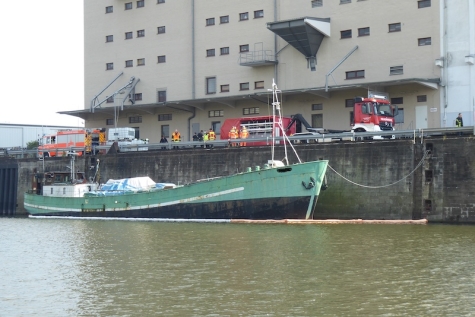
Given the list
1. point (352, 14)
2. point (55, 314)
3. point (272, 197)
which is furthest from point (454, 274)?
point (352, 14)

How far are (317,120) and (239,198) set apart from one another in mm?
14865

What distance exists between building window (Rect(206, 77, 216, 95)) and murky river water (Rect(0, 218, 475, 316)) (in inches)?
905

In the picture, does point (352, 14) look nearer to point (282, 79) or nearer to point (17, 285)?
point (282, 79)

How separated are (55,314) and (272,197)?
22183 mm

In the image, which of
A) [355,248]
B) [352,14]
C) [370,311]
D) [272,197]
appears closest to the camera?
[370,311]

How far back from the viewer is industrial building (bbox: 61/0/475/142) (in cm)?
4919

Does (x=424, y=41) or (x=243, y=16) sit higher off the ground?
(x=243, y=16)

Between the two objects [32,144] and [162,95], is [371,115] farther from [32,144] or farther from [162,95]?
[32,144]

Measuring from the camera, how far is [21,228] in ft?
144

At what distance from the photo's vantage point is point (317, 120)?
55.0m

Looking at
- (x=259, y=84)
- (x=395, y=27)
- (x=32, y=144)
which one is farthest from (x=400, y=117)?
(x=32, y=144)

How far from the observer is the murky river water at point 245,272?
67.4 ft

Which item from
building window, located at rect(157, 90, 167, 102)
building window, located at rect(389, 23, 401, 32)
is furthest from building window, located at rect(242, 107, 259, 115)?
building window, located at rect(389, 23, 401, 32)

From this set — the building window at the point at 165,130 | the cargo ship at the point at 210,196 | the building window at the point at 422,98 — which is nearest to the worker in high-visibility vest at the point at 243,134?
the cargo ship at the point at 210,196
